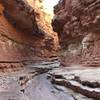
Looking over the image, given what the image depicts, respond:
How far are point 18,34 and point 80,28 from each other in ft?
20.8

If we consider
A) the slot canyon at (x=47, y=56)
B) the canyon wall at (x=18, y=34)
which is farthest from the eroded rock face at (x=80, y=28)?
the canyon wall at (x=18, y=34)

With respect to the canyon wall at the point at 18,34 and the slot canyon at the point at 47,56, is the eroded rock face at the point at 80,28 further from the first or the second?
the canyon wall at the point at 18,34

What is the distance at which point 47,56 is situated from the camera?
23.8m

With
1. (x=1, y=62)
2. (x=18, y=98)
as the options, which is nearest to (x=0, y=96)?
(x=18, y=98)

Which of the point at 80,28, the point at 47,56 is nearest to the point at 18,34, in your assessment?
the point at 80,28

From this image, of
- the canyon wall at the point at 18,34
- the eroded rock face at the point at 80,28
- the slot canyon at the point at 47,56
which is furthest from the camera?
the canyon wall at the point at 18,34

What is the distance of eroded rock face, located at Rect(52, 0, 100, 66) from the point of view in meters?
10.5

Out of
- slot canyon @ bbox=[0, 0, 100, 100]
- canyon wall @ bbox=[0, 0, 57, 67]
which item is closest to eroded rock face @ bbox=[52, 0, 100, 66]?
slot canyon @ bbox=[0, 0, 100, 100]

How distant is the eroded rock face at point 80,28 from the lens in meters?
10.5

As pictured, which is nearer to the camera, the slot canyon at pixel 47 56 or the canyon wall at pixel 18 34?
the slot canyon at pixel 47 56

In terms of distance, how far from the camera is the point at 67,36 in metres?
15.1

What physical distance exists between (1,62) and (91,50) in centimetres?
522

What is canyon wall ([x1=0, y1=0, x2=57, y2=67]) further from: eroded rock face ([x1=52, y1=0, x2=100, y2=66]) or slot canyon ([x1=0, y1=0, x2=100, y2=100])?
eroded rock face ([x1=52, y1=0, x2=100, y2=66])

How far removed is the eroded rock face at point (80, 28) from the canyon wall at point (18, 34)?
2589mm
